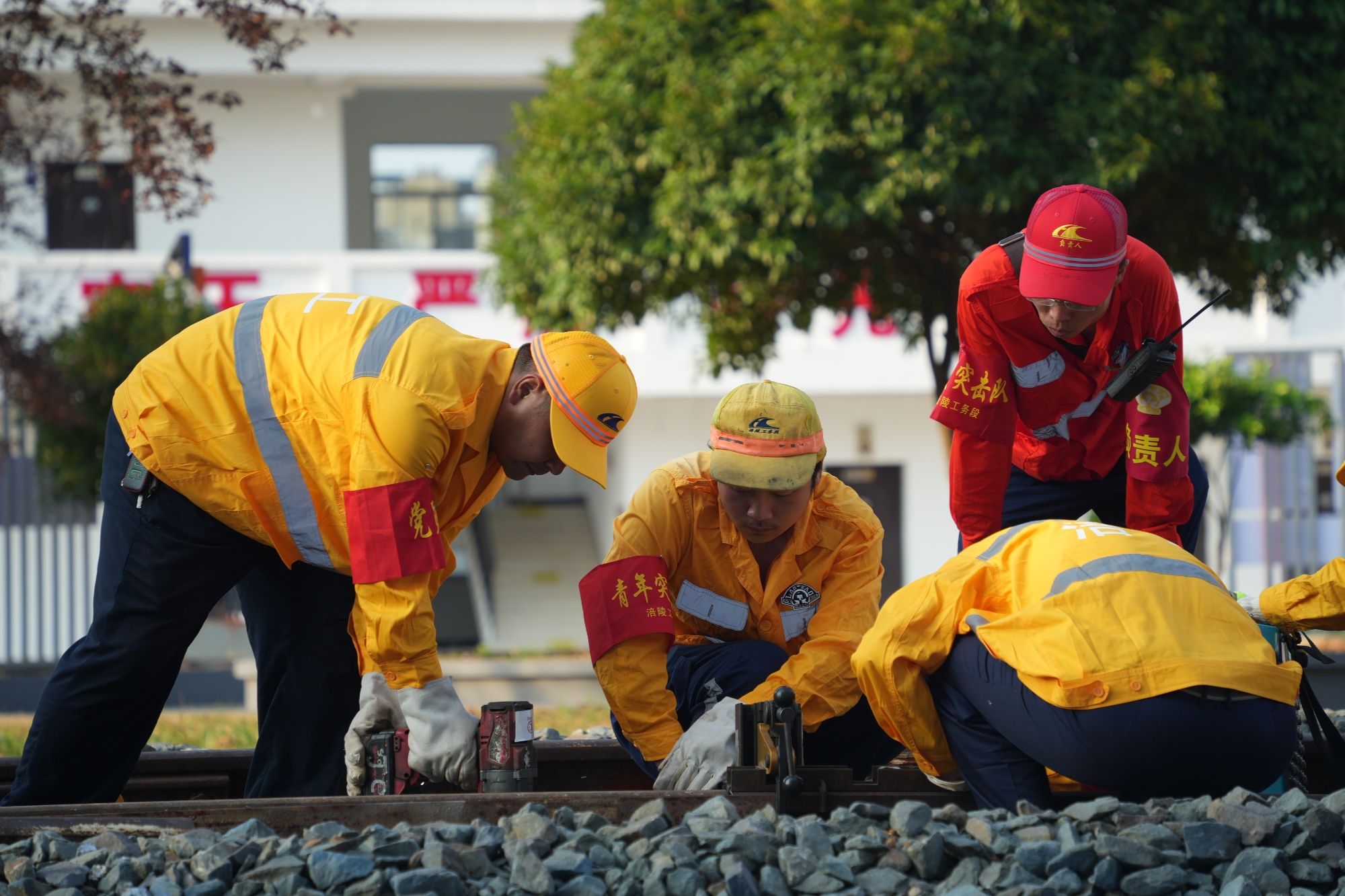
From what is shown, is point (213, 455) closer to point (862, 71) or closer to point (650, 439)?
point (862, 71)

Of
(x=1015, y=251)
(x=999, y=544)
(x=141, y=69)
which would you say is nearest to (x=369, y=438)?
(x=999, y=544)

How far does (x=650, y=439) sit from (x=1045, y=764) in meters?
13.0

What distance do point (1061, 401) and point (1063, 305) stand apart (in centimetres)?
47

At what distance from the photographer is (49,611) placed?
37.8ft

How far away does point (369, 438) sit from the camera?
9.50 ft

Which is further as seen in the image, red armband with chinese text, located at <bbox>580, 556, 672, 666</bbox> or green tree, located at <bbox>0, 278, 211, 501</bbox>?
green tree, located at <bbox>0, 278, 211, 501</bbox>

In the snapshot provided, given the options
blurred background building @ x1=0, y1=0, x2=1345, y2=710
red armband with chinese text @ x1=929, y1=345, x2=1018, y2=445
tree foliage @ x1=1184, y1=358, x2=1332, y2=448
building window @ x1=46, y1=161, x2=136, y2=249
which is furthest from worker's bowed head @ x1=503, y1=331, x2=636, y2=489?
building window @ x1=46, y1=161, x2=136, y2=249

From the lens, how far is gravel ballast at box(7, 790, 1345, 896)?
222cm

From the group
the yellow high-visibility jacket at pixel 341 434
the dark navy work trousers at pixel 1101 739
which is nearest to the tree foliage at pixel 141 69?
the yellow high-visibility jacket at pixel 341 434

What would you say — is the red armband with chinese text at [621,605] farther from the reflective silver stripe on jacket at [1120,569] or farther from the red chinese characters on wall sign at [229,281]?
the red chinese characters on wall sign at [229,281]

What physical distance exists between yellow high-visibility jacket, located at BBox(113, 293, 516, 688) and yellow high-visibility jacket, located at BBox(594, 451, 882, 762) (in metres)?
0.52

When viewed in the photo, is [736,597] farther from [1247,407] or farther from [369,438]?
[1247,407]

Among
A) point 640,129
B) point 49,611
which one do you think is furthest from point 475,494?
point 49,611

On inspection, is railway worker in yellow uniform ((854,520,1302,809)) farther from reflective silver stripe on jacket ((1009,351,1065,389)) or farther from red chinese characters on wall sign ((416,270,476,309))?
red chinese characters on wall sign ((416,270,476,309))
